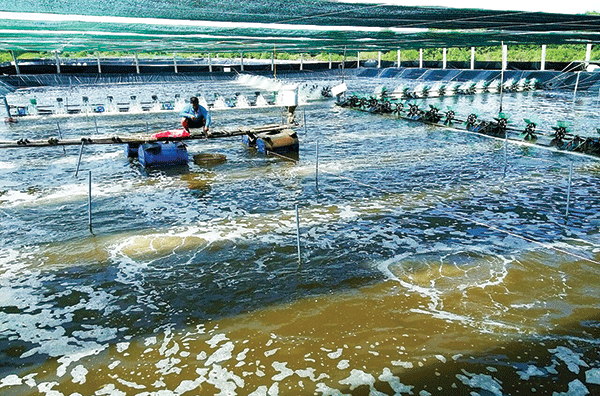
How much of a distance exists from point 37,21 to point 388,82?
→ 42417 mm

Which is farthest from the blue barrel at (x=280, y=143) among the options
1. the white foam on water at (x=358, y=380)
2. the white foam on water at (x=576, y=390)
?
the white foam on water at (x=576, y=390)

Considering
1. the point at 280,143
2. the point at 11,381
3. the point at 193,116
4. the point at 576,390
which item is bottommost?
the point at 576,390

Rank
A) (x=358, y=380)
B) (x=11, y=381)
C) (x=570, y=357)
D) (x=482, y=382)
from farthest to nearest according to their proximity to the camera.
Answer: (x=570, y=357) → (x=11, y=381) → (x=358, y=380) → (x=482, y=382)

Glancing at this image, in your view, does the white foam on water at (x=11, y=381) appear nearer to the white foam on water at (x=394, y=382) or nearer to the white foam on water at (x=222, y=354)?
the white foam on water at (x=222, y=354)

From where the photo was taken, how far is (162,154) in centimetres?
1512

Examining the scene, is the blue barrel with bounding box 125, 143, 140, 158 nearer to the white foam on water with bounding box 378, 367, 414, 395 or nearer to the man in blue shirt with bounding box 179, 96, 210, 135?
the man in blue shirt with bounding box 179, 96, 210, 135

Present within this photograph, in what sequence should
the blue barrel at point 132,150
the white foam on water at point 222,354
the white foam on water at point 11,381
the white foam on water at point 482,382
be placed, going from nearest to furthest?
Result: the white foam on water at point 482,382 < the white foam on water at point 11,381 < the white foam on water at point 222,354 < the blue barrel at point 132,150

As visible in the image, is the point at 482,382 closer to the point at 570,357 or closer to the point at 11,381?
the point at 570,357

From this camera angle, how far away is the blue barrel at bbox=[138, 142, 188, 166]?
14.9m

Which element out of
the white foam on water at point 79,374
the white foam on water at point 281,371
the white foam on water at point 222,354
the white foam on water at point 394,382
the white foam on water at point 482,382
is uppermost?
the white foam on water at point 79,374

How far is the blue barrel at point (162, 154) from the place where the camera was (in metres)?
14.9

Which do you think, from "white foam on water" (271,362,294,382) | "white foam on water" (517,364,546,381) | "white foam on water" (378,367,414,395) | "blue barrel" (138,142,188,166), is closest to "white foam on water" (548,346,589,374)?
"white foam on water" (517,364,546,381)

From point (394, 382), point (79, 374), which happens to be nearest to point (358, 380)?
point (394, 382)

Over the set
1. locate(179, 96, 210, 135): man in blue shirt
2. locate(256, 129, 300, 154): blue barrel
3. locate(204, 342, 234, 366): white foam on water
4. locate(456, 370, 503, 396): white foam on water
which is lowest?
locate(456, 370, 503, 396): white foam on water
